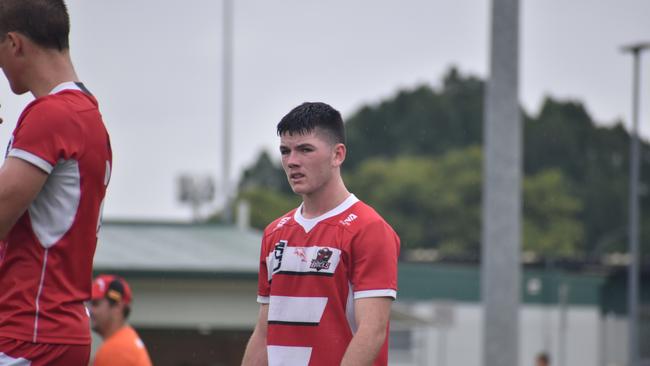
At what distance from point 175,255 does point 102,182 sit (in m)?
17.2

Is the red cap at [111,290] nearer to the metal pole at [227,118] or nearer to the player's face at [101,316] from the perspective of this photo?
the player's face at [101,316]

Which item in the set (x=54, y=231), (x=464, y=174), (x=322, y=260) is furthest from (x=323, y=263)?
(x=464, y=174)

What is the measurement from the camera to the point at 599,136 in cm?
10262

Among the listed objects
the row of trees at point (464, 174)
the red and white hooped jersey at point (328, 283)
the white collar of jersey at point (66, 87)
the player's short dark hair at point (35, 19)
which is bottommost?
the red and white hooped jersey at point (328, 283)

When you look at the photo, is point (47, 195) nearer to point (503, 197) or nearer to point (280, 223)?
point (280, 223)

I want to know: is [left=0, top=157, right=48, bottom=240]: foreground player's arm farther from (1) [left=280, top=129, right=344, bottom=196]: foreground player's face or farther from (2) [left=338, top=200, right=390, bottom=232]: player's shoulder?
(2) [left=338, top=200, right=390, bottom=232]: player's shoulder

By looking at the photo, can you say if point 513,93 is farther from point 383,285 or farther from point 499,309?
point 383,285

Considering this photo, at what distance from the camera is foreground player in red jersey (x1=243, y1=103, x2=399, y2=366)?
4754mm

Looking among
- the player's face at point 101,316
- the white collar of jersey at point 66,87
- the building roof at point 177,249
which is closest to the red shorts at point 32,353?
the white collar of jersey at point 66,87

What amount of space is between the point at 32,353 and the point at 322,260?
1232 mm

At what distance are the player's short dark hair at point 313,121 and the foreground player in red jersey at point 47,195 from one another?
2.85 feet

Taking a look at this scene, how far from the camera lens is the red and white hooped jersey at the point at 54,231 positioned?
4043 mm

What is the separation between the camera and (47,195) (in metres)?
4.11

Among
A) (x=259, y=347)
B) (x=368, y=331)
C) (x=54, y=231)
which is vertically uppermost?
(x=54, y=231)
